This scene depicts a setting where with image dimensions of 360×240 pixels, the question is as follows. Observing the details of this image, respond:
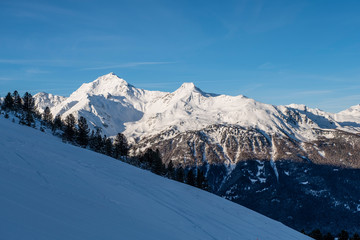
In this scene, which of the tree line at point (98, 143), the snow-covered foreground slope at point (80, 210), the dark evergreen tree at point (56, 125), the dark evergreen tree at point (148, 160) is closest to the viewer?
the snow-covered foreground slope at point (80, 210)

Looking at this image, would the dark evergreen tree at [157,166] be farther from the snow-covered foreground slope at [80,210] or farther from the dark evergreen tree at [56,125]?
the snow-covered foreground slope at [80,210]

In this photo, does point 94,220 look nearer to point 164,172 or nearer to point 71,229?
point 71,229

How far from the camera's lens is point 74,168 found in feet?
62.5

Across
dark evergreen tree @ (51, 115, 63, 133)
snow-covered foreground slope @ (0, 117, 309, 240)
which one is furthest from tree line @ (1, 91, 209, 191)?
snow-covered foreground slope @ (0, 117, 309, 240)

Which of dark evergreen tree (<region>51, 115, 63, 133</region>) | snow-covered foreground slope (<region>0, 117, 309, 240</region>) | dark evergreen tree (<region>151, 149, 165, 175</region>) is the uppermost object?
dark evergreen tree (<region>51, 115, 63, 133</region>)

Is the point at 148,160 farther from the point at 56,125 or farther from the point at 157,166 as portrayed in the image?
the point at 56,125

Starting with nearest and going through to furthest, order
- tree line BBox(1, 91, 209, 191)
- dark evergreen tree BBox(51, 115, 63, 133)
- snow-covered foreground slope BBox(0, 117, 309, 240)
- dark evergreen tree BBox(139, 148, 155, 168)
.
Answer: snow-covered foreground slope BBox(0, 117, 309, 240), tree line BBox(1, 91, 209, 191), dark evergreen tree BBox(51, 115, 63, 133), dark evergreen tree BBox(139, 148, 155, 168)

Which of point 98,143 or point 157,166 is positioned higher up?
point 98,143

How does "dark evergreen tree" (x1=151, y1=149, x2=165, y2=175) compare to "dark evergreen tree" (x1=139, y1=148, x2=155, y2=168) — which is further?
"dark evergreen tree" (x1=139, y1=148, x2=155, y2=168)

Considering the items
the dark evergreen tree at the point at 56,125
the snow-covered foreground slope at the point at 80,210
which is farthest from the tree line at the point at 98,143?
the snow-covered foreground slope at the point at 80,210

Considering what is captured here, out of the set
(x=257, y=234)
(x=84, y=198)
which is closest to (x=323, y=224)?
(x=257, y=234)

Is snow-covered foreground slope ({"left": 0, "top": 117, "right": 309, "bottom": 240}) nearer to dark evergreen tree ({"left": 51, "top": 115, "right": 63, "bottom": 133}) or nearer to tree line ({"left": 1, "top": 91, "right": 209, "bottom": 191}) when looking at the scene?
tree line ({"left": 1, "top": 91, "right": 209, "bottom": 191})

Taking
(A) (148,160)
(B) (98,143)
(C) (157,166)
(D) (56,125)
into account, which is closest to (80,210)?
(C) (157,166)

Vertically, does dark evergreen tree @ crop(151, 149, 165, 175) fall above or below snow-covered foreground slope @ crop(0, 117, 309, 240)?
below
